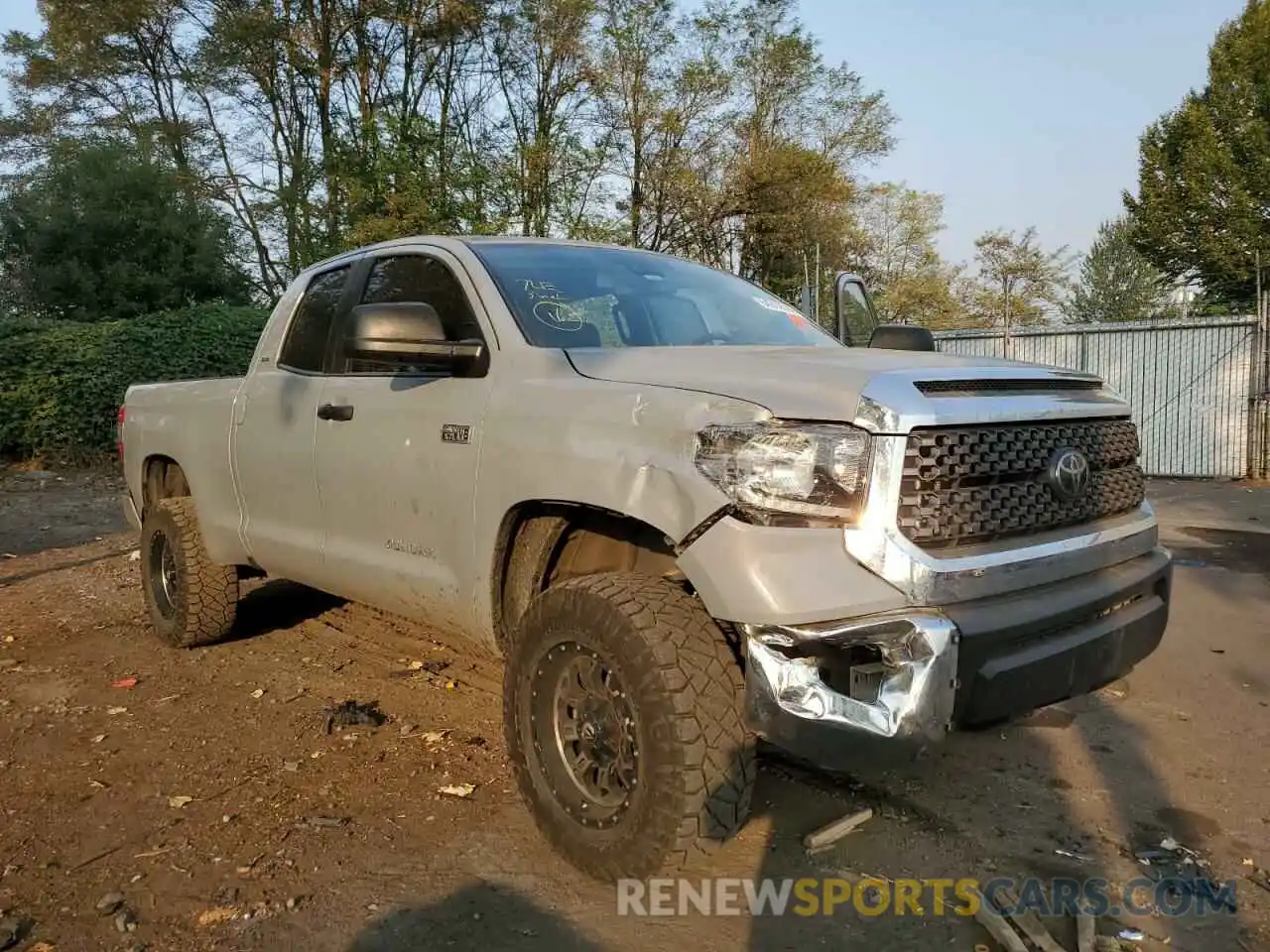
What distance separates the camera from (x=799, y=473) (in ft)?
7.50

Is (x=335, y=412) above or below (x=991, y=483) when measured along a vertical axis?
above

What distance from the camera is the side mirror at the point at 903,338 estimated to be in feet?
12.9

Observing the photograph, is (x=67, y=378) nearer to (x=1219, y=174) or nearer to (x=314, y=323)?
(x=314, y=323)

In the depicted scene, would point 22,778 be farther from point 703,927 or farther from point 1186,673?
point 1186,673

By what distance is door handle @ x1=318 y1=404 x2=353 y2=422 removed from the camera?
12.1 ft

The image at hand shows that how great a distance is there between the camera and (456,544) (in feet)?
10.3

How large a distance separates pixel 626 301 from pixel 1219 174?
98.9 ft

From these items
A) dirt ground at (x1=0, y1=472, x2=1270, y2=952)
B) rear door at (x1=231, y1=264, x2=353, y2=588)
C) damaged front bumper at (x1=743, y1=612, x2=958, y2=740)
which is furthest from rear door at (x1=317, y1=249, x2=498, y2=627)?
damaged front bumper at (x1=743, y1=612, x2=958, y2=740)

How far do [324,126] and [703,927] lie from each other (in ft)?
84.4

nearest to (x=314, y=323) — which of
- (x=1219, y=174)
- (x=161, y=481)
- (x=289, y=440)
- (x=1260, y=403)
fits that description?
(x=289, y=440)

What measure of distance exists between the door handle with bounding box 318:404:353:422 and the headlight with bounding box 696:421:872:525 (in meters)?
1.90

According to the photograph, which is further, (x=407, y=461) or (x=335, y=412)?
(x=335, y=412)

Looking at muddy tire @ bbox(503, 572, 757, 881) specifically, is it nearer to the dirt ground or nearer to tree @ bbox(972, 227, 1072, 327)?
the dirt ground

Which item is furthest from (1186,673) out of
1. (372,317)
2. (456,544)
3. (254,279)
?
(254,279)
